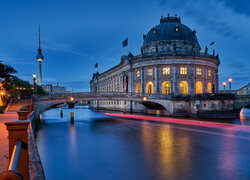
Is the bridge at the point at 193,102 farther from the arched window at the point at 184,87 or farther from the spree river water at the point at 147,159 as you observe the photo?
the spree river water at the point at 147,159

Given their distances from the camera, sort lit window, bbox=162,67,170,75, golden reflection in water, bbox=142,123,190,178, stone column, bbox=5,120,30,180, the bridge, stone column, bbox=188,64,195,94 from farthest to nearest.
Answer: lit window, bbox=162,67,170,75 → stone column, bbox=188,64,195,94 → the bridge → golden reflection in water, bbox=142,123,190,178 → stone column, bbox=5,120,30,180

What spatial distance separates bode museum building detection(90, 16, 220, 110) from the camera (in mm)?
50594

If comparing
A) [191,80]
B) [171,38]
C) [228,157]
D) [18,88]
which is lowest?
[228,157]

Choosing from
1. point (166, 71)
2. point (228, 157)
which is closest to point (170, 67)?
point (166, 71)

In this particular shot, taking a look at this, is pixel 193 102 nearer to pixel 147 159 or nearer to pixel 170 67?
pixel 170 67

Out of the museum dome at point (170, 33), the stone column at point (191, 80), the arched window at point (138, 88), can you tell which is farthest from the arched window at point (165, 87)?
the museum dome at point (170, 33)

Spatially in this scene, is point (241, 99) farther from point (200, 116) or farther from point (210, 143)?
point (210, 143)

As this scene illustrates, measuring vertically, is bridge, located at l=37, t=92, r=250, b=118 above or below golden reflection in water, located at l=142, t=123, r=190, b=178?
above

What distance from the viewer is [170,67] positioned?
50.9 metres

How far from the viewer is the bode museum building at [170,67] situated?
50.6 metres

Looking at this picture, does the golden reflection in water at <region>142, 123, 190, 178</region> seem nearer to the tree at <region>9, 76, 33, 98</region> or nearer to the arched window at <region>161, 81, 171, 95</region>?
the arched window at <region>161, 81, 171, 95</region>

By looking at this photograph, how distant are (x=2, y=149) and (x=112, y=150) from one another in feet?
25.5

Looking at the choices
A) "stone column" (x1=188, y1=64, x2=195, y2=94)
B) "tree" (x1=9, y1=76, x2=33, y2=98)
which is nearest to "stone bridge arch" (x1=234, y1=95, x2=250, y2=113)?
"stone column" (x1=188, y1=64, x2=195, y2=94)

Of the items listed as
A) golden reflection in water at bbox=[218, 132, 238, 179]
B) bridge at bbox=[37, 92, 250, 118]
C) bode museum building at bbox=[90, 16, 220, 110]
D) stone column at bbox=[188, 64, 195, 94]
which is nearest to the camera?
golden reflection in water at bbox=[218, 132, 238, 179]
